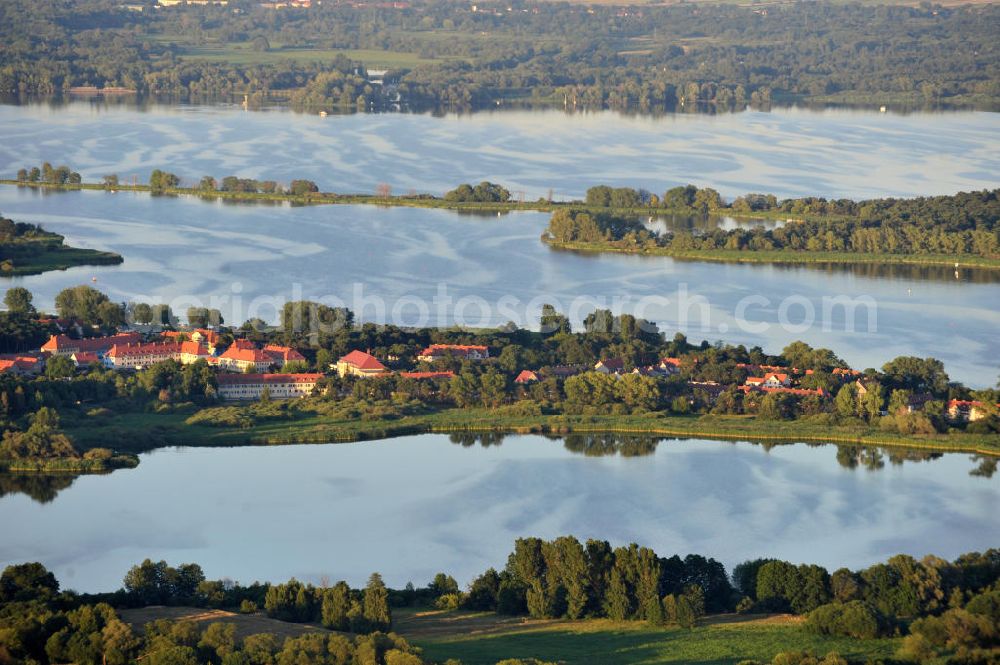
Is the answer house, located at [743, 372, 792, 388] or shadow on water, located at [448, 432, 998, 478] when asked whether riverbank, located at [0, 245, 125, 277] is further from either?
house, located at [743, 372, 792, 388]

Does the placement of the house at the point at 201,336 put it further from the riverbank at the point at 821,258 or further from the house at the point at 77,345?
the riverbank at the point at 821,258

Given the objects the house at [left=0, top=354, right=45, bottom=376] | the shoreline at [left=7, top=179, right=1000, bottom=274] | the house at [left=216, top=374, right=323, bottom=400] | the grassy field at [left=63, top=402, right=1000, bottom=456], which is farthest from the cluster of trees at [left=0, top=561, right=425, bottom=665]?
the shoreline at [left=7, top=179, right=1000, bottom=274]

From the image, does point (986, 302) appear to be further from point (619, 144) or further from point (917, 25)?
point (917, 25)

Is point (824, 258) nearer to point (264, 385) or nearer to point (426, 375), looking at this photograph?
point (426, 375)

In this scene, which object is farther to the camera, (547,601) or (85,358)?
(85,358)

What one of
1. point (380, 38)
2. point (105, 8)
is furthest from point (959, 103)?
point (105, 8)

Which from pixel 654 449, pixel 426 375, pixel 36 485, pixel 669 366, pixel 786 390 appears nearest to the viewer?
pixel 36 485

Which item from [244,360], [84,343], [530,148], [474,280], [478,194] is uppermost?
[530,148]

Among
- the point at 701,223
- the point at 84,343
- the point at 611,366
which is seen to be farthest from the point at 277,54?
the point at 611,366
